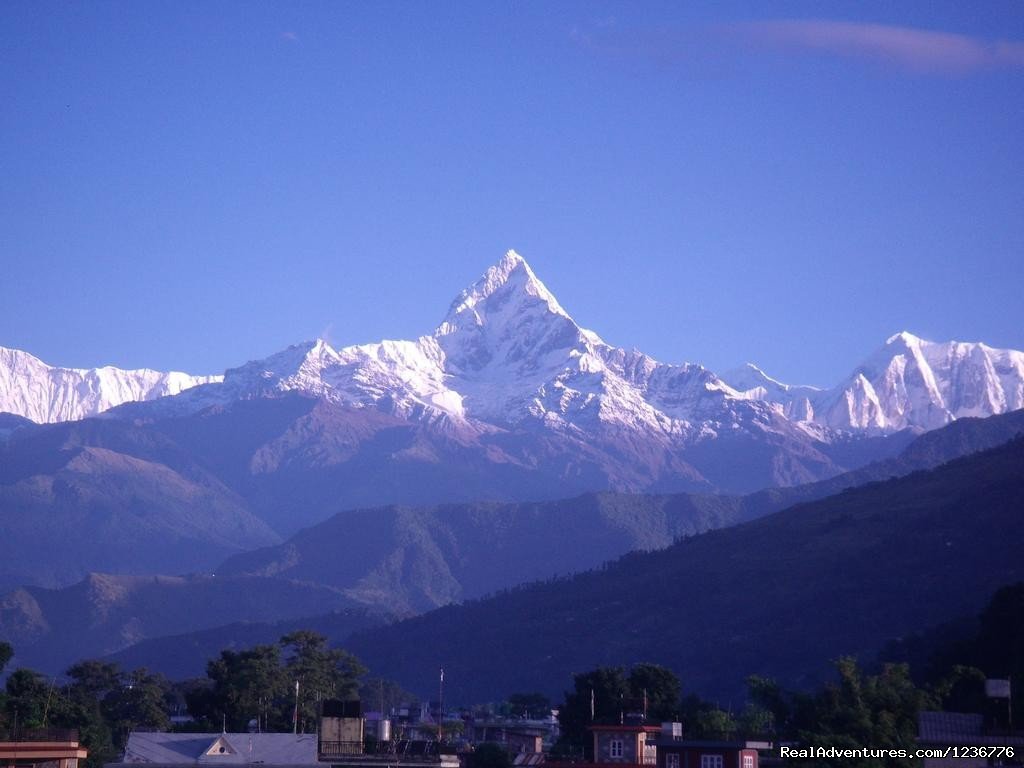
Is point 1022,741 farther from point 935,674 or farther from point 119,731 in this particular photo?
point 119,731

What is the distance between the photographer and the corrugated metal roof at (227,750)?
321ft

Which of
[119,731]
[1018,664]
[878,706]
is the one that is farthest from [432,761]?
[119,731]

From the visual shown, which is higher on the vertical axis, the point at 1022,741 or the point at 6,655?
the point at 6,655

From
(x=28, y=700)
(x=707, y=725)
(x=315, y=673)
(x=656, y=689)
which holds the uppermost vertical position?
(x=315, y=673)

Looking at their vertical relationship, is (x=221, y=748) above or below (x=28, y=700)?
below

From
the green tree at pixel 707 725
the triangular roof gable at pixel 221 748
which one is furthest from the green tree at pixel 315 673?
the triangular roof gable at pixel 221 748

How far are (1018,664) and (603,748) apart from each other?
4840cm

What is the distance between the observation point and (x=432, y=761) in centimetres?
9875

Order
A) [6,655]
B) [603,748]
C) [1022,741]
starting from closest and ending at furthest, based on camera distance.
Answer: [1022,741], [603,748], [6,655]

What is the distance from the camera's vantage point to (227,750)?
324ft

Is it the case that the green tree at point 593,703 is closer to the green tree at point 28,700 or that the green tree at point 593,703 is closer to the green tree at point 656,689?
the green tree at point 656,689

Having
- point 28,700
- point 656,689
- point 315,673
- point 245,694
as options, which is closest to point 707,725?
point 656,689

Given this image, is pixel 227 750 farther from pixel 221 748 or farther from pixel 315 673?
pixel 315 673

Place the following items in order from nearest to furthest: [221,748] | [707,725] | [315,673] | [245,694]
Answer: [221,748] < [707,725] < [245,694] < [315,673]
